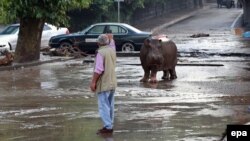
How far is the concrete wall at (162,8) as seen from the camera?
55.5m

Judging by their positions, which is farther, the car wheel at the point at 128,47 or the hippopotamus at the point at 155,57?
the car wheel at the point at 128,47

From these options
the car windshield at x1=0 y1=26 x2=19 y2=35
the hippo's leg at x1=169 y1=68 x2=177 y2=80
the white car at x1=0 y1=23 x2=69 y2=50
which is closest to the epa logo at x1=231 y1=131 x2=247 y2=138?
the hippo's leg at x1=169 y1=68 x2=177 y2=80

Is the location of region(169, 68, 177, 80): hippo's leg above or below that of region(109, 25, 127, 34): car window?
below

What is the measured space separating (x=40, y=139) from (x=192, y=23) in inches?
1854

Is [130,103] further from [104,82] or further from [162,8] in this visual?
[162,8]

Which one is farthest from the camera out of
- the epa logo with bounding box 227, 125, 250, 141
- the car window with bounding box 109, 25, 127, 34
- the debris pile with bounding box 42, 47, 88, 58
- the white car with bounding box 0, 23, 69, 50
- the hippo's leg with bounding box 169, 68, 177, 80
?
the white car with bounding box 0, 23, 69, 50

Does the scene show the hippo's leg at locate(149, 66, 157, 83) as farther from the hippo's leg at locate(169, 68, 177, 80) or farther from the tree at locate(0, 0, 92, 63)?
the tree at locate(0, 0, 92, 63)

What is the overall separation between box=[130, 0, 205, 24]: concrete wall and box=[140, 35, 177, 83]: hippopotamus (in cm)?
3399

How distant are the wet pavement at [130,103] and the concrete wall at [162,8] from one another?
3092 cm

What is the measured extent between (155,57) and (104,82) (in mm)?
7586

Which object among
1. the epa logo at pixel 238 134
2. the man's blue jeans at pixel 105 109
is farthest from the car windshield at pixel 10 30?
the epa logo at pixel 238 134

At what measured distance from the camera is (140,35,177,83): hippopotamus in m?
18.2

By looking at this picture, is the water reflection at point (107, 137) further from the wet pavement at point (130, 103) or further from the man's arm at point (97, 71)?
the man's arm at point (97, 71)

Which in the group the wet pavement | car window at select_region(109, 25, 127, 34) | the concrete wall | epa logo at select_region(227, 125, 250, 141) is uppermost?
the concrete wall
